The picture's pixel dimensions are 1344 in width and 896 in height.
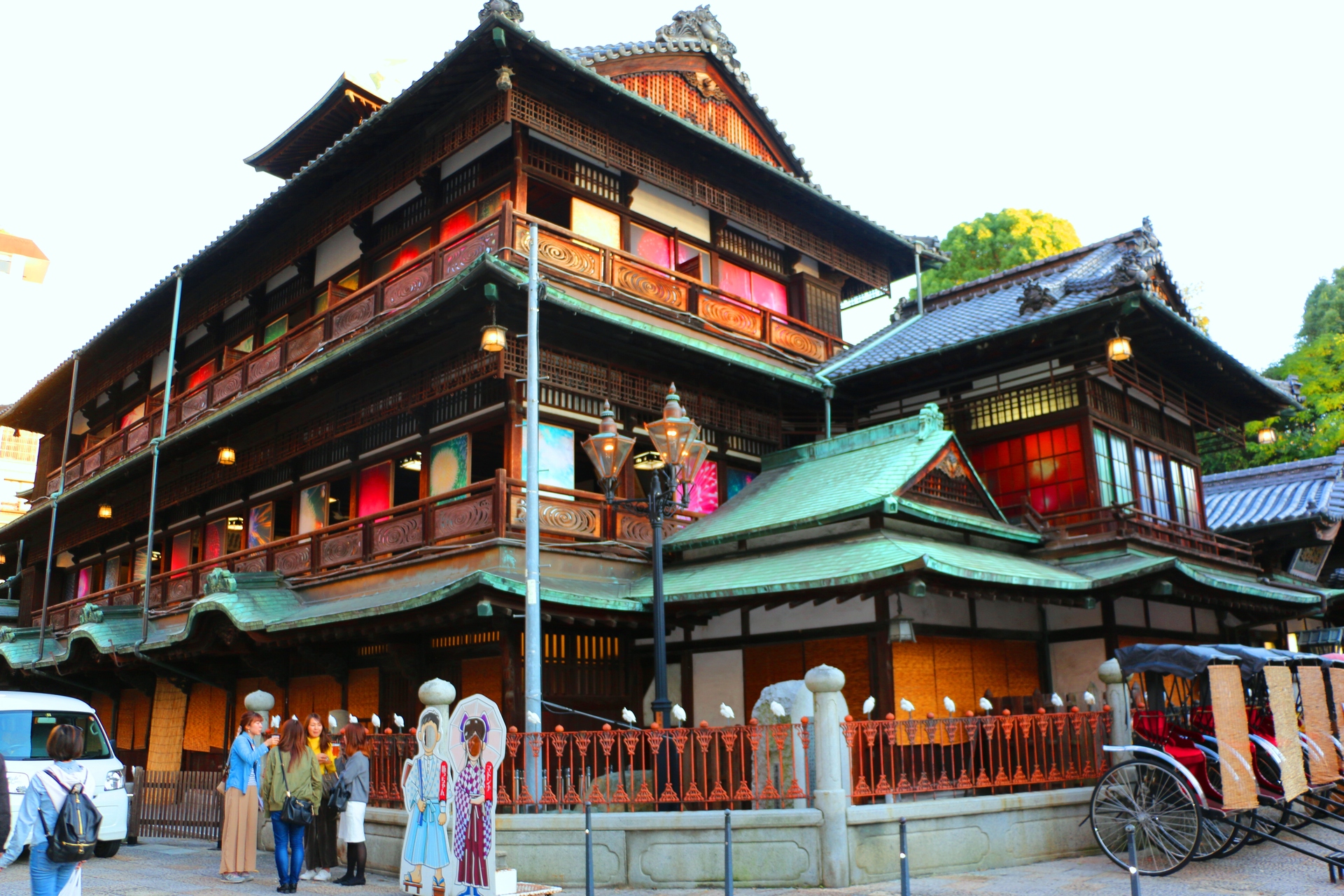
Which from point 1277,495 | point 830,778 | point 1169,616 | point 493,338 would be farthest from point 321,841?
point 1277,495

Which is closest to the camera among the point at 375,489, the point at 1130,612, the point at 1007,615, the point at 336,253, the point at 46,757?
the point at 46,757

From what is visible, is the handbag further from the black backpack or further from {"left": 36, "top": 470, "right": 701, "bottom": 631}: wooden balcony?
{"left": 36, "top": 470, "right": 701, "bottom": 631}: wooden balcony

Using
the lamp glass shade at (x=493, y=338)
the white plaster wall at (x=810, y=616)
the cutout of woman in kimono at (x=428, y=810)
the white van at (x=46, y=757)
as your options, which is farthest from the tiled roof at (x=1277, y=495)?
the white van at (x=46, y=757)

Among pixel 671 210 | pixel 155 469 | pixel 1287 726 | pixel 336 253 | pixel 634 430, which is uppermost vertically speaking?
pixel 336 253

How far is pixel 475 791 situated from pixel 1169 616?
13.5 meters

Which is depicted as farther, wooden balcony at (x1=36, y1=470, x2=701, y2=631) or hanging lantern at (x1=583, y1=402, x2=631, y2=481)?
wooden balcony at (x1=36, y1=470, x2=701, y2=631)

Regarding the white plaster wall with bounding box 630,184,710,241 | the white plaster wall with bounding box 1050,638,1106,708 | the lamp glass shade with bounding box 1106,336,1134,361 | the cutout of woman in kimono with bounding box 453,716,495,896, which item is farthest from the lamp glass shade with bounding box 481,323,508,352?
the white plaster wall with bounding box 1050,638,1106,708

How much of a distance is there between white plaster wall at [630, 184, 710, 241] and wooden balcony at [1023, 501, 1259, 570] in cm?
796

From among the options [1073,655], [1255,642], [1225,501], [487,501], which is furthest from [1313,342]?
[487,501]

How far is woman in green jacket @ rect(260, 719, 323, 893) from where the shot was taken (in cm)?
1110

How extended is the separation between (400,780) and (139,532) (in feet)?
62.4

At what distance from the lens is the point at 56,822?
714 cm

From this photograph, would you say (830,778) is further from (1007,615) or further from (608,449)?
(1007,615)

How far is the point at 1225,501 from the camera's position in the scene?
25.8 m
